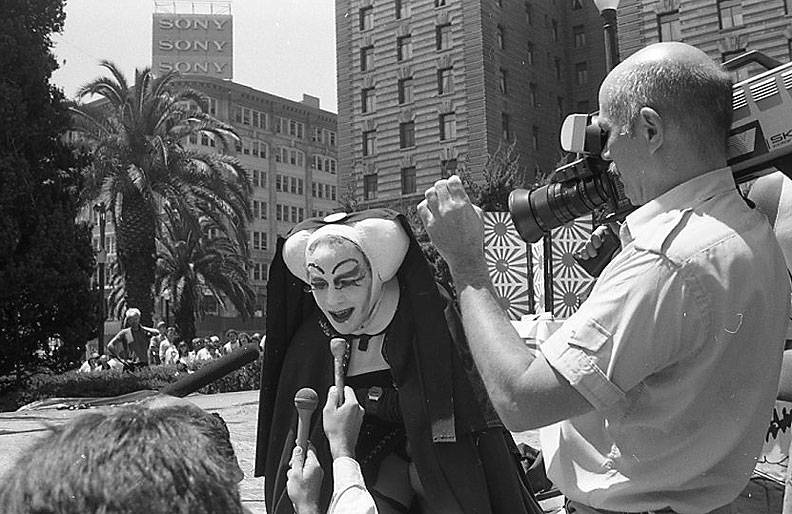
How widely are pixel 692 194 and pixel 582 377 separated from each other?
1.52ft

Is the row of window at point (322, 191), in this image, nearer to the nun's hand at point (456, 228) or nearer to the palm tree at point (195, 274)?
the palm tree at point (195, 274)

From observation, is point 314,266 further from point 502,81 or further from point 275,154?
point 275,154

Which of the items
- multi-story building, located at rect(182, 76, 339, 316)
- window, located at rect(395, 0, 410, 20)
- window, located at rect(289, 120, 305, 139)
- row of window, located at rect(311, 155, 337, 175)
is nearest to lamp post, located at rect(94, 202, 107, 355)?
window, located at rect(395, 0, 410, 20)

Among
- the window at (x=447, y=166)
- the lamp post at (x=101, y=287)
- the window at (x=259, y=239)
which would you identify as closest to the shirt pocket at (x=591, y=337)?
the lamp post at (x=101, y=287)

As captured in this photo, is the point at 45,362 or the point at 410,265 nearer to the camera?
the point at 410,265

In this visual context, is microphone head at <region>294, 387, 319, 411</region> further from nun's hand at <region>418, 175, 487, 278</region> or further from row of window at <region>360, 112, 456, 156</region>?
row of window at <region>360, 112, 456, 156</region>

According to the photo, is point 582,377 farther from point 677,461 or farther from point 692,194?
point 692,194

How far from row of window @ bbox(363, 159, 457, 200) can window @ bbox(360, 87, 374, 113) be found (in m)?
3.51

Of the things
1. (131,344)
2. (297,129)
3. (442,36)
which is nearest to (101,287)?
(131,344)

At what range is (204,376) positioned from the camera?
63.3 inches

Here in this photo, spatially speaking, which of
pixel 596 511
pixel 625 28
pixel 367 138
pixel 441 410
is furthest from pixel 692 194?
pixel 367 138

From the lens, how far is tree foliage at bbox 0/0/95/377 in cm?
1580

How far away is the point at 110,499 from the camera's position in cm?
98

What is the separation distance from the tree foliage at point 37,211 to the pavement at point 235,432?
404 cm
